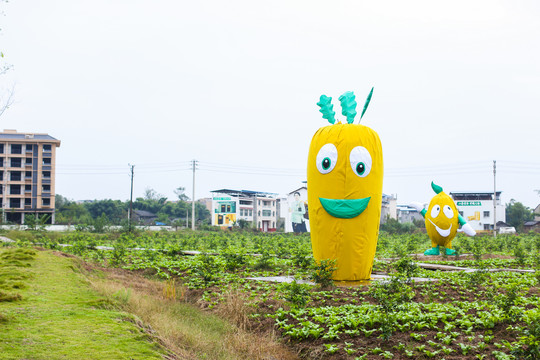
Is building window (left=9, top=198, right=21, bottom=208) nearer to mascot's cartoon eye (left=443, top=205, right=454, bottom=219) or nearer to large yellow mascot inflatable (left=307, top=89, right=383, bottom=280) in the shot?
mascot's cartoon eye (left=443, top=205, right=454, bottom=219)

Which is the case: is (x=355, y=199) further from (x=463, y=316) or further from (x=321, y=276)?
(x=463, y=316)

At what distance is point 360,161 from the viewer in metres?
9.25

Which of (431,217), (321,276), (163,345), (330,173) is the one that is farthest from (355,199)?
(431,217)

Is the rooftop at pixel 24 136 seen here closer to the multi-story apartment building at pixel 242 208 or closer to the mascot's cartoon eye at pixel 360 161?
the multi-story apartment building at pixel 242 208

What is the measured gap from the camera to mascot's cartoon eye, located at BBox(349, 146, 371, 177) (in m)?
9.23

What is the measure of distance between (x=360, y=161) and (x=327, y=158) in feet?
2.12

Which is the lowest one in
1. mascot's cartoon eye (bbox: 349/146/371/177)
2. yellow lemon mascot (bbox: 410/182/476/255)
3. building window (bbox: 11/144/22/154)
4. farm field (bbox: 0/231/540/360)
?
farm field (bbox: 0/231/540/360)

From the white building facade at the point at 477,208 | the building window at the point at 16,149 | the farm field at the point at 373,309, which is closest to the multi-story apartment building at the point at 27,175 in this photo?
the building window at the point at 16,149

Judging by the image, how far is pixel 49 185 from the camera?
157 ft

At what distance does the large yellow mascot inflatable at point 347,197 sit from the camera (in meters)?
9.21

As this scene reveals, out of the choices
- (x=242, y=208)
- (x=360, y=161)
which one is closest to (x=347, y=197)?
(x=360, y=161)

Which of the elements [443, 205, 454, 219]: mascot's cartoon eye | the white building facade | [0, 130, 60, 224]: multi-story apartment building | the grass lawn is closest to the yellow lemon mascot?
[443, 205, 454, 219]: mascot's cartoon eye

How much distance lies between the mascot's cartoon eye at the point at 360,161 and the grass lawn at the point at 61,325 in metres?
5.18

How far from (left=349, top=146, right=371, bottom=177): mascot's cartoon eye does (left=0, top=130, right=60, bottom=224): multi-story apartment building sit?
4497 centimetres
